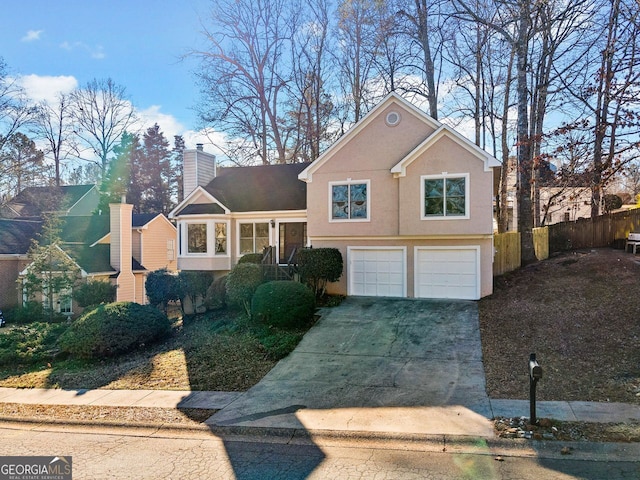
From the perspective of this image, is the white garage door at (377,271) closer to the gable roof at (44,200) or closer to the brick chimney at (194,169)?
the brick chimney at (194,169)

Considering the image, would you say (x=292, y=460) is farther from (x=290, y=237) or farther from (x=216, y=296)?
(x=290, y=237)

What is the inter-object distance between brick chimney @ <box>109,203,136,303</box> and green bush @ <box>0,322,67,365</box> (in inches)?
391

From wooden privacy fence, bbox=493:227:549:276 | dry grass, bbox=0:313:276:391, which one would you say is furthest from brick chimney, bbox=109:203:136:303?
wooden privacy fence, bbox=493:227:549:276

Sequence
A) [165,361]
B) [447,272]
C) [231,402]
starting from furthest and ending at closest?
[447,272] → [165,361] → [231,402]

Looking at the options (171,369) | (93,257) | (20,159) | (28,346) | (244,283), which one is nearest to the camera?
(171,369)

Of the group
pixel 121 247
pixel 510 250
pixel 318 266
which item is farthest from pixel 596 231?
pixel 121 247

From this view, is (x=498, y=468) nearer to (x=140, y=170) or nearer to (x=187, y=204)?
(x=187, y=204)

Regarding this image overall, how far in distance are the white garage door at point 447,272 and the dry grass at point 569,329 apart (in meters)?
0.94

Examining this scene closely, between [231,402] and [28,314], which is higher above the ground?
[231,402]

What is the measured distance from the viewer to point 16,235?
917 inches

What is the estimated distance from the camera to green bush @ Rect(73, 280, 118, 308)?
1834cm

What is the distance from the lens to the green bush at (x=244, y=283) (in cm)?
1474

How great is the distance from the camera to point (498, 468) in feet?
16.5

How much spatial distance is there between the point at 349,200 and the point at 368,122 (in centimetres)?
303
